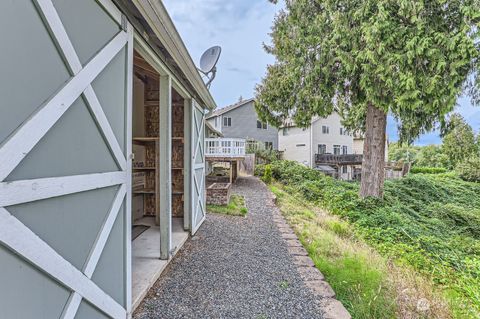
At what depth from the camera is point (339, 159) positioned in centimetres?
2275

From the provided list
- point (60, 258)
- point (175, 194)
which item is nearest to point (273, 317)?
point (60, 258)

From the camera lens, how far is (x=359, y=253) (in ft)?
15.2

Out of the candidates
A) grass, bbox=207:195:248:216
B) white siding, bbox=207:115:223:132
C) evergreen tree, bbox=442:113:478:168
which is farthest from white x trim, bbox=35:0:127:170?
evergreen tree, bbox=442:113:478:168

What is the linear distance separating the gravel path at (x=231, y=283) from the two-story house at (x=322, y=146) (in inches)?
756

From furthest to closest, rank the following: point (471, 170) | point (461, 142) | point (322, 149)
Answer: point (461, 142)
point (322, 149)
point (471, 170)

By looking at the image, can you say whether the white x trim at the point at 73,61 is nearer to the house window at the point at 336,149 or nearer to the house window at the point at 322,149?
the house window at the point at 322,149

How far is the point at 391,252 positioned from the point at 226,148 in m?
8.39

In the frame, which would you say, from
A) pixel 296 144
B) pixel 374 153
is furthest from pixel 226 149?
pixel 296 144

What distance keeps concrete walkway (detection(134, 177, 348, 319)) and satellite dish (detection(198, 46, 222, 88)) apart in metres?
3.84

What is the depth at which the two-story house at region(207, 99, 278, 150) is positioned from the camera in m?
24.5

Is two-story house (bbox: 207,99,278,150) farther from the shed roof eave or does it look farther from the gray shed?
the gray shed

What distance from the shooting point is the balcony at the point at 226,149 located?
1229cm

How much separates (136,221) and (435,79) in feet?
26.4

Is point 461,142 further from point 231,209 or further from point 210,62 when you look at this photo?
point 210,62
